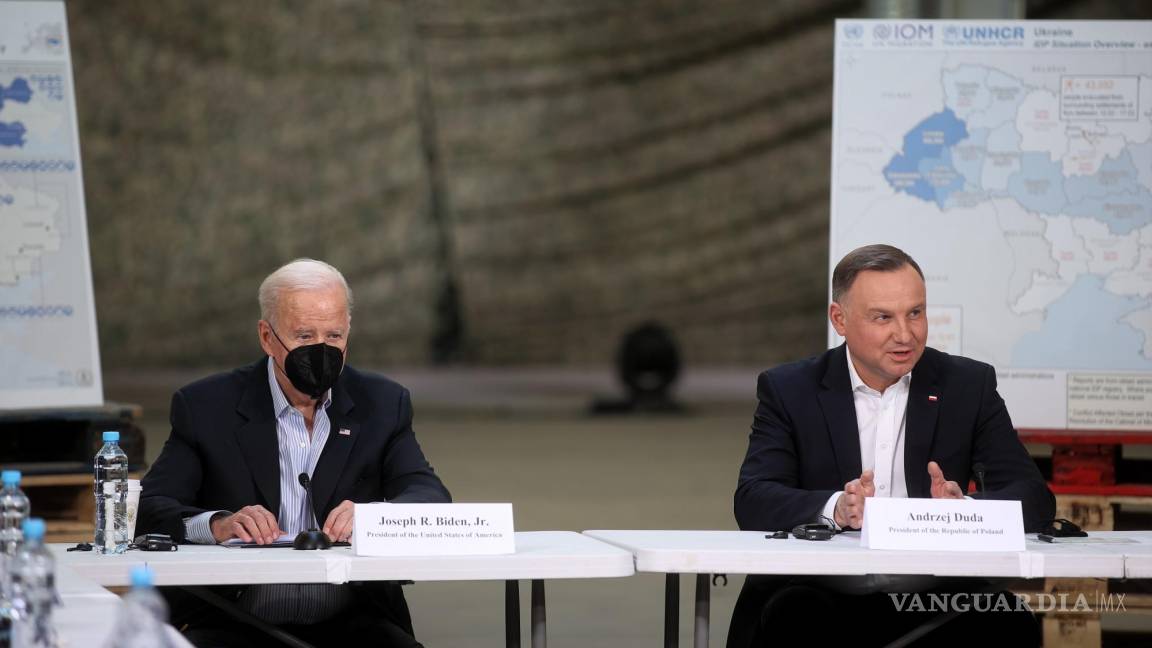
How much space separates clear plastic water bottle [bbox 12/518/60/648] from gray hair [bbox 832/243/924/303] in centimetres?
207

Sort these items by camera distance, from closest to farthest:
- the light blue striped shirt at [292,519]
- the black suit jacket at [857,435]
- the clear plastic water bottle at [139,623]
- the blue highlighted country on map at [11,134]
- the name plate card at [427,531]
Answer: the clear plastic water bottle at [139,623]
the name plate card at [427,531]
the light blue striped shirt at [292,519]
the black suit jacket at [857,435]
the blue highlighted country on map at [11,134]

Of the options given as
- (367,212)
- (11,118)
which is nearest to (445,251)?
(367,212)

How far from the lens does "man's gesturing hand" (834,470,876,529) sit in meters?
3.37

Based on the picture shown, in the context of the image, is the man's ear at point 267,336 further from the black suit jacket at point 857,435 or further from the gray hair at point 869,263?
the gray hair at point 869,263

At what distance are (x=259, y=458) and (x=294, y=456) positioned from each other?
0.30ft

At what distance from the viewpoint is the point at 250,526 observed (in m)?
3.31

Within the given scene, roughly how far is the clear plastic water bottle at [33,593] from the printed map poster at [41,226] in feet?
9.98

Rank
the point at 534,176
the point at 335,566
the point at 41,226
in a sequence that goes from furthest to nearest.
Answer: the point at 534,176 → the point at 41,226 → the point at 335,566

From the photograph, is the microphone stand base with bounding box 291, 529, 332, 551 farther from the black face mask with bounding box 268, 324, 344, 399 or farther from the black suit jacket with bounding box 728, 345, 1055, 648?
the black suit jacket with bounding box 728, 345, 1055, 648

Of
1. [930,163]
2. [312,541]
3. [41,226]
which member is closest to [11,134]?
[41,226]

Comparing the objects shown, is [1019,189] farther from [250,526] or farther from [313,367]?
[250,526]

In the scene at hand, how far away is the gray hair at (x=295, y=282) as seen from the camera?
364 centimetres

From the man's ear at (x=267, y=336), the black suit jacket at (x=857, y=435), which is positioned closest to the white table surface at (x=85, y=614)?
the man's ear at (x=267, y=336)

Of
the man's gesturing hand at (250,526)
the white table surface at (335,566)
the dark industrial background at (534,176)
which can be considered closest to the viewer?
the white table surface at (335,566)
